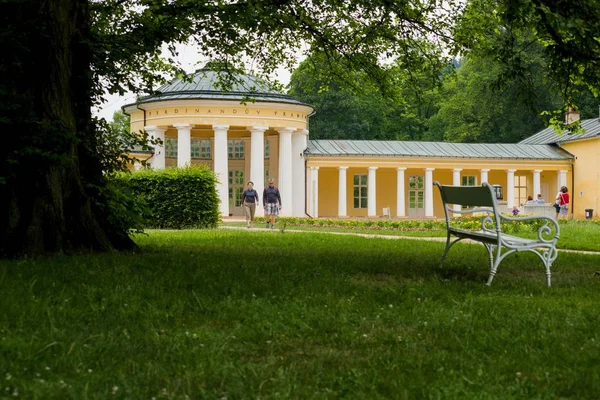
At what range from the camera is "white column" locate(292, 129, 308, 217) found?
118 ft

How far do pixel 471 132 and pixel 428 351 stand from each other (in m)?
48.6

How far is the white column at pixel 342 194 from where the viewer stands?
37281 mm

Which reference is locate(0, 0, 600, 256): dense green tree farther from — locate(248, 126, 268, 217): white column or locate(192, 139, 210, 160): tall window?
locate(192, 139, 210, 160): tall window

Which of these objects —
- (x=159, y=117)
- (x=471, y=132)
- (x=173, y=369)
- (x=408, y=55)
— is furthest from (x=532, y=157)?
(x=173, y=369)

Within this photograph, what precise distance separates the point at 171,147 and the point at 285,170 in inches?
295

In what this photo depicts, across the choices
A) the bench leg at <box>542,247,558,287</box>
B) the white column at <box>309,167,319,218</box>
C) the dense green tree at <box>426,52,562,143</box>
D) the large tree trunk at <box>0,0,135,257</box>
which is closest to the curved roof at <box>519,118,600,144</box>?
the dense green tree at <box>426,52,562,143</box>

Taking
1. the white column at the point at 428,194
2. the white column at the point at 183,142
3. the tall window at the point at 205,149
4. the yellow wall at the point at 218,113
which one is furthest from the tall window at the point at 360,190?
the white column at the point at 183,142

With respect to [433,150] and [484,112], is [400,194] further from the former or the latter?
[484,112]

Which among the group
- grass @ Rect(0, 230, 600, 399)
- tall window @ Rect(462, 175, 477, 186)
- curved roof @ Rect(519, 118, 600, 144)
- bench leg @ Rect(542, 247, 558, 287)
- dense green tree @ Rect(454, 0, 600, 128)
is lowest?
grass @ Rect(0, 230, 600, 399)

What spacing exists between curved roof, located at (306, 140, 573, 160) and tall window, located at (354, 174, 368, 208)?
221 centimetres

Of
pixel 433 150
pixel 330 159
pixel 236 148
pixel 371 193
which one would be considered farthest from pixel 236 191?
pixel 433 150

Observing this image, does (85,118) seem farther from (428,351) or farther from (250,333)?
(428,351)

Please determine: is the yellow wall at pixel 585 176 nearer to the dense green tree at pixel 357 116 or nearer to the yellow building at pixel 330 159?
the yellow building at pixel 330 159

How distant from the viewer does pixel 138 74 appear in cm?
980
